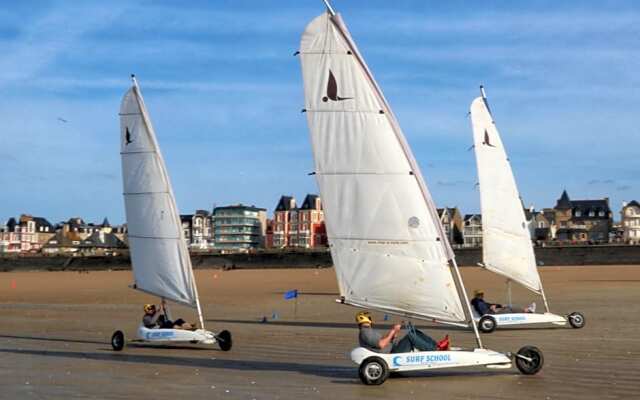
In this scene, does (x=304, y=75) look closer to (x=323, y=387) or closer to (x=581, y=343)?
(x=323, y=387)

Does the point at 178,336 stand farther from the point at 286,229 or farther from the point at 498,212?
the point at 286,229

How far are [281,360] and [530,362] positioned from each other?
4.78m

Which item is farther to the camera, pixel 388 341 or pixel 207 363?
pixel 207 363

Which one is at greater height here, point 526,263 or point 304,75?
point 304,75

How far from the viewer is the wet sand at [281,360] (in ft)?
40.7

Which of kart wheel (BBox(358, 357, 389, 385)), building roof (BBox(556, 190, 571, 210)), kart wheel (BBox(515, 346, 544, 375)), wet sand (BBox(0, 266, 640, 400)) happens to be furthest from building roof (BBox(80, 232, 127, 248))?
kart wheel (BBox(515, 346, 544, 375))

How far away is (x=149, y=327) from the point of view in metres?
18.7

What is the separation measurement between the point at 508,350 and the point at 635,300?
14.1m

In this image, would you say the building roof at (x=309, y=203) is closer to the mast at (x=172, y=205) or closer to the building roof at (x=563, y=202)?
the building roof at (x=563, y=202)

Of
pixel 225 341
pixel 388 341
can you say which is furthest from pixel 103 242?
pixel 388 341

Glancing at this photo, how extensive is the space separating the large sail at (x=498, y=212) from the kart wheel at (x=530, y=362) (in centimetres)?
1077

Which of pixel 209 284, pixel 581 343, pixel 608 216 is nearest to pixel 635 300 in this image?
pixel 581 343

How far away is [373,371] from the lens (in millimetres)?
12867

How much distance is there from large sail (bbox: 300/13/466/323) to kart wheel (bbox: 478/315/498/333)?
755cm
